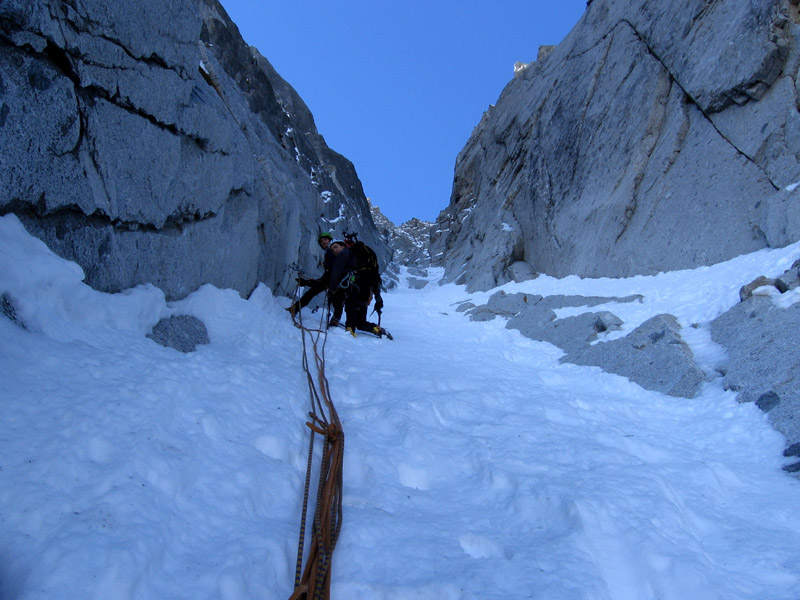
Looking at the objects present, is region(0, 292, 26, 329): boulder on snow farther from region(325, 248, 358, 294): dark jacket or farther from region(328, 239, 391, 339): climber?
region(325, 248, 358, 294): dark jacket

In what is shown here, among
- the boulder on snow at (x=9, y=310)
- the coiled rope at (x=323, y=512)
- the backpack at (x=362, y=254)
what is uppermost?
the backpack at (x=362, y=254)

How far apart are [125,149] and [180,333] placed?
192cm

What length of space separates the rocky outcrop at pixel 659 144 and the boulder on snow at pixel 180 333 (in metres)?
9.55

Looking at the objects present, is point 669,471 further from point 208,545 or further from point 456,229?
point 456,229

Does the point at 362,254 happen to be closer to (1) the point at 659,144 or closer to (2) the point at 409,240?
(1) the point at 659,144

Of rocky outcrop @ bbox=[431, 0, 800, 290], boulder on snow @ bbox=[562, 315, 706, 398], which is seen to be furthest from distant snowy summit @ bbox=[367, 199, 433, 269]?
boulder on snow @ bbox=[562, 315, 706, 398]

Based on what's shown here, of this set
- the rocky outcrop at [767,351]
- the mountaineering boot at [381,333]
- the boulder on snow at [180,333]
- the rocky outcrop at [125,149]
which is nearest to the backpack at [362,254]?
the mountaineering boot at [381,333]

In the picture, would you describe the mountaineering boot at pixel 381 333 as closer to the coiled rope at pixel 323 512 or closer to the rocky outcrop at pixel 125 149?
the rocky outcrop at pixel 125 149

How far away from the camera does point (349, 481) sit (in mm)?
2893

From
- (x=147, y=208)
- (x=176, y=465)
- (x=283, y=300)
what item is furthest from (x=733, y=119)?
(x=176, y=465)

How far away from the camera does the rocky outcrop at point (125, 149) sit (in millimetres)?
3205

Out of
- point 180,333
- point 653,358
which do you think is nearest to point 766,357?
point 653,358

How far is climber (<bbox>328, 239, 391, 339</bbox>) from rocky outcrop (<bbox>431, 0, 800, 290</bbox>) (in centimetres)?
732

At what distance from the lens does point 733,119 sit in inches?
382
